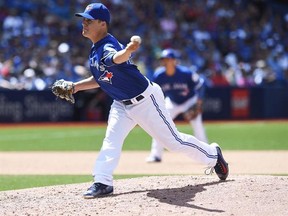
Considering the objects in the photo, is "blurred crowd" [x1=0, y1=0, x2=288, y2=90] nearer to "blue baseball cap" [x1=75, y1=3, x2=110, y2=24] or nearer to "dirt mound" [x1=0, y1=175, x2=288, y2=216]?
"dirt mound" [x1=0, y1=175, x2=288, y2=216]

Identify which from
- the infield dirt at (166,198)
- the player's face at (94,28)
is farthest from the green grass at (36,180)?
the player's face at (94,28)

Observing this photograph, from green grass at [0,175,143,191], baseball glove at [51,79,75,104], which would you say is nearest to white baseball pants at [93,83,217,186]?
baseball glove at [51,79,75,104]

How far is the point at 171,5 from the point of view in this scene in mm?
27031

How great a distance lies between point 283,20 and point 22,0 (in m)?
11.0

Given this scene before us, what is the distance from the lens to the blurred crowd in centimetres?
2127

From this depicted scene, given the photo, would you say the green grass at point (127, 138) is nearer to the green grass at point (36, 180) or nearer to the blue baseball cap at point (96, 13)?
the green grass at point (36, 180)

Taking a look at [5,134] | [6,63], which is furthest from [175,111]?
[6,63]

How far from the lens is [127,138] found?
17.4m

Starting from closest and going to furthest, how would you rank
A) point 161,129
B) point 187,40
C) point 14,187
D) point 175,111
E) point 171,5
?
1. point 161,129
2. point 14,187
3. point 175,111
4. point 187,40
5. point 171,5

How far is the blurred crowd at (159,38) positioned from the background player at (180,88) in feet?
29.2

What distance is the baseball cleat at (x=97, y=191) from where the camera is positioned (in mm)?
7008

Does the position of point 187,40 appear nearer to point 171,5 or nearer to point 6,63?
point 171,5

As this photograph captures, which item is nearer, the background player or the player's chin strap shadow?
the player's chin strap shadow

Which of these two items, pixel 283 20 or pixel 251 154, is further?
pixel 283 20
